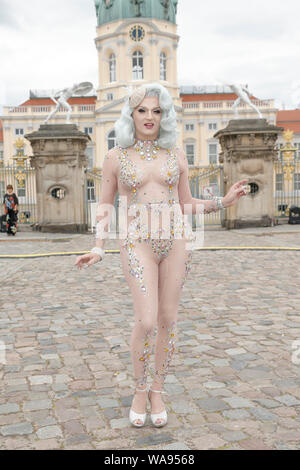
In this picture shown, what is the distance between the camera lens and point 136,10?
5356 centimetres

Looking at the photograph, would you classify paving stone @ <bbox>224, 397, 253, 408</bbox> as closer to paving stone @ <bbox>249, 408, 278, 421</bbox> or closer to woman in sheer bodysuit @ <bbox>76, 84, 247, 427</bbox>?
paving stone @ <bbox>249, 408, 278, 421</bbox>

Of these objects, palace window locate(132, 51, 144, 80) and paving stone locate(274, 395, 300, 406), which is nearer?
paving stone locate(274, 395, 300, 406)

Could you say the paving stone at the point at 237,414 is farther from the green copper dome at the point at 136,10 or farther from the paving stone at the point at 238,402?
the green copper dome at the point at 136,10

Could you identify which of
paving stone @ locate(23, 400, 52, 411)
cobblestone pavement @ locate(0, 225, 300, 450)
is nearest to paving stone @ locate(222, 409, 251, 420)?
cobblestone pavement @ locate(0, 225, 300, 450)

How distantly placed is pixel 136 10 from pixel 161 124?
55542 millimetres

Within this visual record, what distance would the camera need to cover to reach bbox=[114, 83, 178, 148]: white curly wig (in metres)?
3.06

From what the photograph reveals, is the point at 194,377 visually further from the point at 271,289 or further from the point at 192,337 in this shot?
the point at 271,289

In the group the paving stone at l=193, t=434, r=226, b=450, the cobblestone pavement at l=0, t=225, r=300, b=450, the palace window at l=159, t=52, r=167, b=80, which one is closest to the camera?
the paving stone at l=193, t=434, r=226, b=450

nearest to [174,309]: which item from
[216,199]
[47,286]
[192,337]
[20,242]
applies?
[216,199]

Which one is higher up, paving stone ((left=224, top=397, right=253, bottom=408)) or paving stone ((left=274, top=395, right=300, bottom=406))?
paving stone ((left=274, top=395, right=300, bottom=406))

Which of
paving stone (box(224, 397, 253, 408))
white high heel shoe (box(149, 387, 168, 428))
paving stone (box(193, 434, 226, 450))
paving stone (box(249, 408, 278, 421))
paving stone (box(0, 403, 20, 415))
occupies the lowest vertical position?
paving stone (box(224, 397, 253, 408))

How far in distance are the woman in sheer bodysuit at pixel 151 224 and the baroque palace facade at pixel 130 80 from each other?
4878cm

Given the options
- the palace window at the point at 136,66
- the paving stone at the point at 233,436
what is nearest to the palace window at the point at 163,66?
the palace window at the point at 136,66

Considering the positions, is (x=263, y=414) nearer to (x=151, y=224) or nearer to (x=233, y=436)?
(x=233, y=436)
